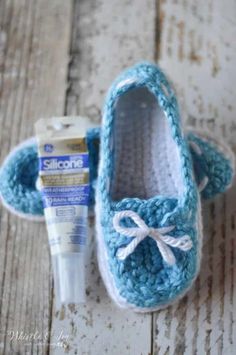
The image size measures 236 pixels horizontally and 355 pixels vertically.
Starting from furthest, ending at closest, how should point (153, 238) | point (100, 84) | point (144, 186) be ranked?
point (100, 84) → point (144, 186) → point (153, 238)

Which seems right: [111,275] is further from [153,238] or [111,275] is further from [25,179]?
[25,179]

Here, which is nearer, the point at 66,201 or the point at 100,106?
the point at 66,201

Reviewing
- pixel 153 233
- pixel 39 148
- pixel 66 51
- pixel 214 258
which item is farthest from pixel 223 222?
pixel 66 51

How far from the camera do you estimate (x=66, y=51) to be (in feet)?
3.18

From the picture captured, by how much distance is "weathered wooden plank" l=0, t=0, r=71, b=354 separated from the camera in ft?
2.62

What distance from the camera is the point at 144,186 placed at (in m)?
0.83

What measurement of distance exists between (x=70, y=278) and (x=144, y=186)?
17 cm

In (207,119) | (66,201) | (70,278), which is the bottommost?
(70,278)

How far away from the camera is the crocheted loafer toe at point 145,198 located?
729 mm

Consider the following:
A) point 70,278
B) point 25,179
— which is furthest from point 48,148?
point 70,278

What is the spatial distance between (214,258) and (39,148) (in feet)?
0.96

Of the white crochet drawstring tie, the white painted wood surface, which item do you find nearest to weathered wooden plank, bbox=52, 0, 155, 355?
the white painted wood surface

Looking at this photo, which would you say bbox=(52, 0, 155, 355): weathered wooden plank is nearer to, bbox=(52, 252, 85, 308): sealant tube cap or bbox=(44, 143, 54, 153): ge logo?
bbox=(52, 252, 85, 308): sealant tube cap

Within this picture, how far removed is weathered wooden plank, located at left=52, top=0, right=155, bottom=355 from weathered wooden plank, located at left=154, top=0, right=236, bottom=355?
1.1 inches
